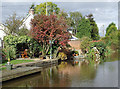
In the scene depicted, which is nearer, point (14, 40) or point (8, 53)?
point (8, 53)

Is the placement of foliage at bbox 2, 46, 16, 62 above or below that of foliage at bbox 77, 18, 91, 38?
below

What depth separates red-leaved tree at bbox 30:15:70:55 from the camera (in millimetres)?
15695

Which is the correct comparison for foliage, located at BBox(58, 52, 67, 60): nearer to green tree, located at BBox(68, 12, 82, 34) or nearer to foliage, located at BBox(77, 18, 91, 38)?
foliage, located at BBox(77, 18, 91, 38)

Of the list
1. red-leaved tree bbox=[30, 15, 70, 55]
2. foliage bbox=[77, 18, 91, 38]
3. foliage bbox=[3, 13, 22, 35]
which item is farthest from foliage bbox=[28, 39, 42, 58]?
foliage bbox=[77, 18, 91, 38]

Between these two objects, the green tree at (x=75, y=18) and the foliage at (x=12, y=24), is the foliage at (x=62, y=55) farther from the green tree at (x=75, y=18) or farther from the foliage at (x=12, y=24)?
the green tree at (x=75, y=18)

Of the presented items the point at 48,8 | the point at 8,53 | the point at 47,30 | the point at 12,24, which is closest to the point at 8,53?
the point at 8,53

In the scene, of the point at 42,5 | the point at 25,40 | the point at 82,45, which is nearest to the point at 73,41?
the point at 82,45

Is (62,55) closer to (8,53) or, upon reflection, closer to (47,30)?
(47,30)

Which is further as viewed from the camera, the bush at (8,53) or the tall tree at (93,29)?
the tall tree at (93,29)

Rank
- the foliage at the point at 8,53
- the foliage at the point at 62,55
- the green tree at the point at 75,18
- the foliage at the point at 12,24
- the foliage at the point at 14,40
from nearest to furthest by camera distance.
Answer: the foliage at the point at 8,53, the foliage at the point at 14,40, the foliage at the point at 62,55, the foliage at the point at 12,24, the green tree at the point at 75,18

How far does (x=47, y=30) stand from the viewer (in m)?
15.7

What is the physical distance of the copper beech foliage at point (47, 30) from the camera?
15.7m

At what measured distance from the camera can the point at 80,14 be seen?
162 feet

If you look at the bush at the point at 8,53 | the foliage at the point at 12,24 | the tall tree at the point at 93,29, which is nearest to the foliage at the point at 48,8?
the tall tree at the point at 93,29
